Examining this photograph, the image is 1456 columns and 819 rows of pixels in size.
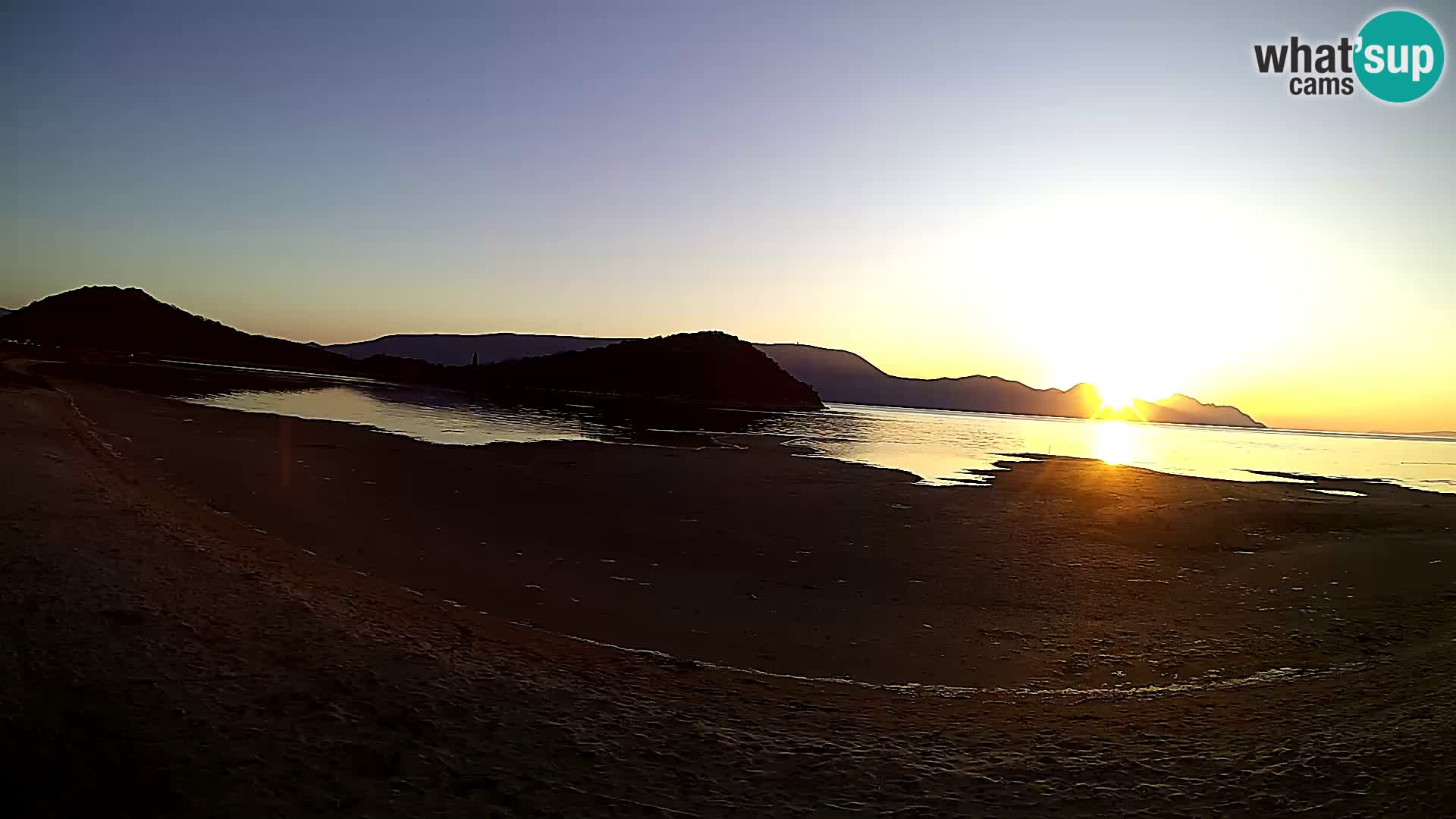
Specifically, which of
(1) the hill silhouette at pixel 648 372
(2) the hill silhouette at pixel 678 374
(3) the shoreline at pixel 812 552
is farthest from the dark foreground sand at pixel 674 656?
(2) the hill silhouette at pixel 678 374

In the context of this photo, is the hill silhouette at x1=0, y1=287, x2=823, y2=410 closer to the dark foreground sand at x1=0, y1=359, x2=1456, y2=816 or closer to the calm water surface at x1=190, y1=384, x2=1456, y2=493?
the calm water surface at x1=190, y1=384, x2=1456, y2=493

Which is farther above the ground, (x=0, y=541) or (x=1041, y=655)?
(x=0, y=541)

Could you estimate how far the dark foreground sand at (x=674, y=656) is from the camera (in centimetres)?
529

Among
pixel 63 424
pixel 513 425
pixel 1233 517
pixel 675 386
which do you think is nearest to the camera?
pixel 1233 517

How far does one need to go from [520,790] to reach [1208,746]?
541cm

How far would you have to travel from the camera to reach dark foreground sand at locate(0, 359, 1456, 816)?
5.29m

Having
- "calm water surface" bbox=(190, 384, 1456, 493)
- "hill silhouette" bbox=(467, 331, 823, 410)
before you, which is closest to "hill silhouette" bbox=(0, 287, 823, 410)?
"hill silhouette" bbox=(467, 331, 823, 410)

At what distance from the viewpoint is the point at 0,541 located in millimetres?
9664

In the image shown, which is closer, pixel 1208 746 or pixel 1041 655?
pixel 1208 746

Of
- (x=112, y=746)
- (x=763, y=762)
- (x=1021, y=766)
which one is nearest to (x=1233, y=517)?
(x=1021, y=766)

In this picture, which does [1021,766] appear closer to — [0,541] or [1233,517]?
[0,541]

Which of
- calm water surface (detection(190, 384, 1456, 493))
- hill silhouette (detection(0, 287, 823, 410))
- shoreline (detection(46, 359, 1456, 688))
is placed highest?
hill silhouette (detection(0, 287, 823, 410))

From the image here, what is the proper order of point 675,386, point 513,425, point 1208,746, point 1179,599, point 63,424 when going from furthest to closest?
point 675,386 < point 513,425 < point 63,424 < point 1179,599 < point 1208,746

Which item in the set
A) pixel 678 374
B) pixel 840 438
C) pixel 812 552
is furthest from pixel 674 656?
pixel 678 374
